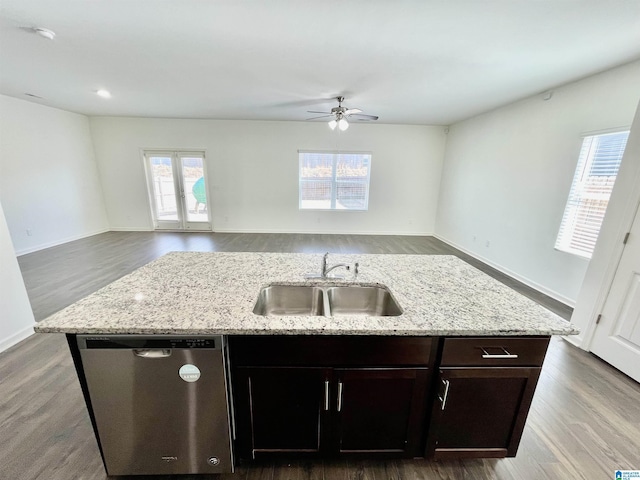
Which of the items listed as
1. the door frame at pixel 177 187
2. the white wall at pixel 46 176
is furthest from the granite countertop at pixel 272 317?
the white wall at pixel 46 176

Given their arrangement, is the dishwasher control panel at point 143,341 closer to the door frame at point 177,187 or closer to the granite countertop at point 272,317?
the granite countertop at point 272,317

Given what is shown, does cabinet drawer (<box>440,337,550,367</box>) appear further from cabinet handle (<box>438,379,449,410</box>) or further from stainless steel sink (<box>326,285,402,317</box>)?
stainless steel sink (<box>326,285,402,317</box>)

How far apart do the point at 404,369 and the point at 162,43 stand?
3390 mm

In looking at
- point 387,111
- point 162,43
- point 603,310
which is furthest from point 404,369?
point 387,111

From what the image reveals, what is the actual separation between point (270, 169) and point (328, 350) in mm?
5613

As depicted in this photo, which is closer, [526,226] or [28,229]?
[526,226]

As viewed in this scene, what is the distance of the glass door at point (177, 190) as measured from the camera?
596cm

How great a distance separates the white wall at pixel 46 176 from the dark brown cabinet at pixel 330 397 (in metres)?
6.09

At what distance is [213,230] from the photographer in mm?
6355

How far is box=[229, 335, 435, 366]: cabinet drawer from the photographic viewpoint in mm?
1032

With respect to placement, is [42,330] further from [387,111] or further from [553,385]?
[387,111]

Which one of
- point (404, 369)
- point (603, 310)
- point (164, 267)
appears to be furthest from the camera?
point (603, 310)

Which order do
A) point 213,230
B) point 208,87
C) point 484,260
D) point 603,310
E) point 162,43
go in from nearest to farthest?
point 603,310, point 162,43, point 208,87, point 484,260, point 213,230

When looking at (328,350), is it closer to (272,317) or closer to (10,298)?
(272,317)
